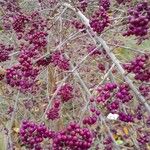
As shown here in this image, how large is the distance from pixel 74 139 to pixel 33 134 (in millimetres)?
301

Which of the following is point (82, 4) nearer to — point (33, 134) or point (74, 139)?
point (33, 134)

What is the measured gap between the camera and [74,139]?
1621 mm

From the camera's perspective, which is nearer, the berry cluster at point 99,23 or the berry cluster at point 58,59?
the berry cluster at point 99,23

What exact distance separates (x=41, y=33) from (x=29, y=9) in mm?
2814

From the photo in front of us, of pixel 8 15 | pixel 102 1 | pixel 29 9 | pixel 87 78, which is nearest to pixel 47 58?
pixel 102 1

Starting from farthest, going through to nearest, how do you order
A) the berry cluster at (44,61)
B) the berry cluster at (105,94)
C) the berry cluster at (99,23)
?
the berry cluster at (44,61) → the berry cluster at (99,23) → the berry cluster at (105,94)

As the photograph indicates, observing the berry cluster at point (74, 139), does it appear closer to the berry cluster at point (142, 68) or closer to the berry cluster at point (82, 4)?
the berry cluster at point (142, 68)

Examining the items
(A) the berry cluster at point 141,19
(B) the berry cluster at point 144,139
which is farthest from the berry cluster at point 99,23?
(B) the berry cluster at point 144,139

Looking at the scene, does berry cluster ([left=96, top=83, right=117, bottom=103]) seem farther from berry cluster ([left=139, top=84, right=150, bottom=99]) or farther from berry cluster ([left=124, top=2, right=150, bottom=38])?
berry cluster ([left=124, top=2, right=150, bottom=38])

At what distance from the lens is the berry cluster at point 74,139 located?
162 cm

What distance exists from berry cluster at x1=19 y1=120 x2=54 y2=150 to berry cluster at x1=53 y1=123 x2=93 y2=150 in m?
0.16

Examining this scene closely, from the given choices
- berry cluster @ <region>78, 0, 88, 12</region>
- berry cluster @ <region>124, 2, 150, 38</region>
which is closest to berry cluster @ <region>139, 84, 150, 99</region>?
berry cluster @ <region>124, 2, 150, 38</region>

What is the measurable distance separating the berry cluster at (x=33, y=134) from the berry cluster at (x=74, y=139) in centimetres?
16

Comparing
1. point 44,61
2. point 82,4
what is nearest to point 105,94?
point 44,61
